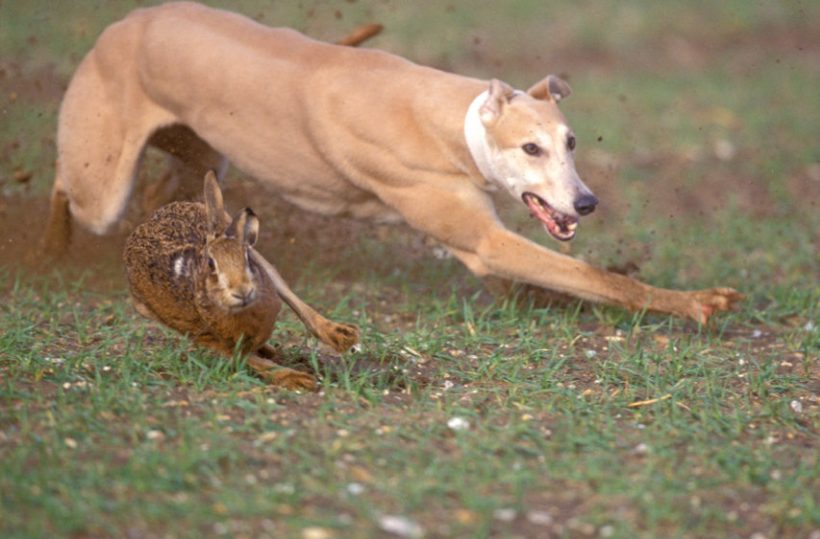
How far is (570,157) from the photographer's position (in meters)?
5.64

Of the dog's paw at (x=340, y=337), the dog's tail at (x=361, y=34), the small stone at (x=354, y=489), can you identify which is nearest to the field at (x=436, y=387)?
the small stone at (x=354, y=489)

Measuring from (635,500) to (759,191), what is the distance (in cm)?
546

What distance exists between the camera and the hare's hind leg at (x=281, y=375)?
185 inches

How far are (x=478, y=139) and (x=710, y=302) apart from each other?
1.22m

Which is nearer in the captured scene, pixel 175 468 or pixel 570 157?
pixel 175 468

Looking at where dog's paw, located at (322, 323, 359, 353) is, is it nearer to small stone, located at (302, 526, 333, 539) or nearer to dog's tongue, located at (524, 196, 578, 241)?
dog's tongue, located at (524, 196, 578, 241)

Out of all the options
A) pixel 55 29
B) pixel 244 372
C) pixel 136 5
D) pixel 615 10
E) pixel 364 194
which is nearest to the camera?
pixel 244 372

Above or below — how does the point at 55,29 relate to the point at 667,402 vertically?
below

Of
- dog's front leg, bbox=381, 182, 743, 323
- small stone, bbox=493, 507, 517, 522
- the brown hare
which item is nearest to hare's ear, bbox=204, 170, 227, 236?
the brown hare

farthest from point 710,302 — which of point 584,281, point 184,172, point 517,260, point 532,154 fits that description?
point 184,172

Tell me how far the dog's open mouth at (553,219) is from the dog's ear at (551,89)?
0.55m

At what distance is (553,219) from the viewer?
5621mm

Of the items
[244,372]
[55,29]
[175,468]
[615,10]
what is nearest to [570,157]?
[244,372]

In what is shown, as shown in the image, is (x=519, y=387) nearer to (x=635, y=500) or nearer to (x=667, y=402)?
(x=667, y=402)
